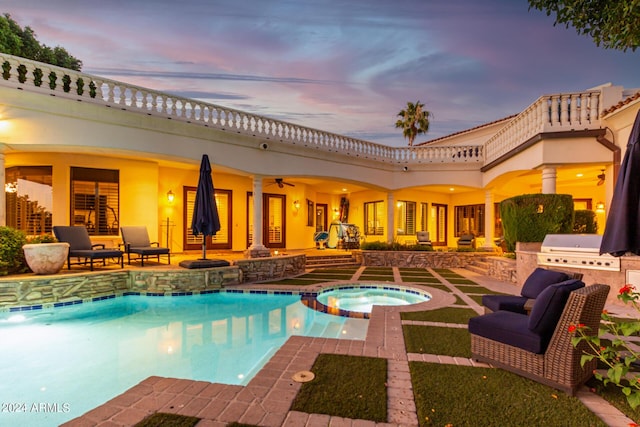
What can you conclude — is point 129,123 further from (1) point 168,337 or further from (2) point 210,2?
(1) point 168,337

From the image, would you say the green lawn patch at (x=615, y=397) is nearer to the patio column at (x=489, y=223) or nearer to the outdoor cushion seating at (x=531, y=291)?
the outdoor cushion seating at (x=531, y=291)

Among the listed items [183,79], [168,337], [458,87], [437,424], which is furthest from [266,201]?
[437,424]

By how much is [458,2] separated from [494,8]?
969mm

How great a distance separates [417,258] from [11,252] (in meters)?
12.0

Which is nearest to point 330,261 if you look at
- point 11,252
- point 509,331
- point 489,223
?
point 489,223

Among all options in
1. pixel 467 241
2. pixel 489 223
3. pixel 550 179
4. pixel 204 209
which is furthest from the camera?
pixel 467 241

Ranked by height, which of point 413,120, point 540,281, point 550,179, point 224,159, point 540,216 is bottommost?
point 540,281

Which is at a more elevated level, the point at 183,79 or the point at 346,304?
the point at 183,79

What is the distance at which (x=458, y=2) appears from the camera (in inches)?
345

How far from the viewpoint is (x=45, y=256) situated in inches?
266

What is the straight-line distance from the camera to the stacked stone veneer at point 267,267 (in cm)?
866

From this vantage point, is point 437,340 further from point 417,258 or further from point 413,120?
point 413,120

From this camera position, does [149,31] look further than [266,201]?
No

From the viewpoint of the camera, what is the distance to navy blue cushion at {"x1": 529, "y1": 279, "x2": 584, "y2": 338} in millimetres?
2838
